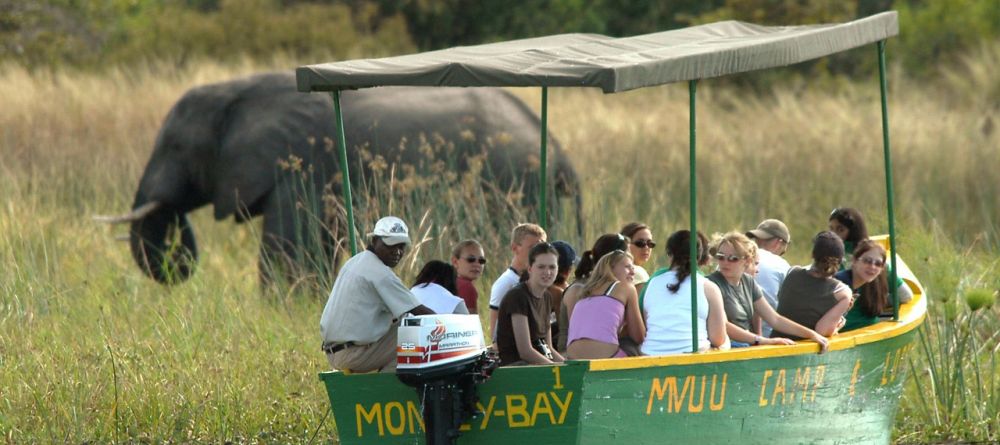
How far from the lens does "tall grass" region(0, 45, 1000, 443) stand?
422 inches

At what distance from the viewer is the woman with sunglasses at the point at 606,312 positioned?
29.5 feet

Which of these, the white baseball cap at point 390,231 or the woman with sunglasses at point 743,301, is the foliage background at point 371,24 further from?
the white baseball cap at point 390,231

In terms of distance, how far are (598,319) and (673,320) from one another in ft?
1.13

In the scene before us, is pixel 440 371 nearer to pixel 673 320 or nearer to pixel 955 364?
pixel 673 320

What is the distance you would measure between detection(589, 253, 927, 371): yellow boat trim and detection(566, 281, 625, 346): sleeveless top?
17.9 inches

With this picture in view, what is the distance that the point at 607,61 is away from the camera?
336 inches

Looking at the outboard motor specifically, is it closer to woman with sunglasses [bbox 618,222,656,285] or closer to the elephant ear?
woman with sunglasses [bbox 618,222,656,285]

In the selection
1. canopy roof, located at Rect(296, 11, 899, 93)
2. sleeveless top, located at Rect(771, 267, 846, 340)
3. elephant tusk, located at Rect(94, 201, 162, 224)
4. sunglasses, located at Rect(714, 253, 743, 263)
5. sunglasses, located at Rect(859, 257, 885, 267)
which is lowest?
elephant tusk, located at Rect(94, 201, 162, 224)

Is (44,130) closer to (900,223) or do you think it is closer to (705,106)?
(705,106)

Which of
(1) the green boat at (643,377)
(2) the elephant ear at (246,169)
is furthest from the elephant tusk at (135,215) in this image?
(1) the green boat at (643,377)

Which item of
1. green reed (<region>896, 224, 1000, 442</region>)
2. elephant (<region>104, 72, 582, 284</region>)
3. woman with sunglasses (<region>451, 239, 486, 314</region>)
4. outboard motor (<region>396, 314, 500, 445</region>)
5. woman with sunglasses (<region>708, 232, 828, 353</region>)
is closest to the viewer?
outboard motor (<region>396, 314, 500, 445</region>)

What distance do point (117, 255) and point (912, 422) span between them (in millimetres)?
7197

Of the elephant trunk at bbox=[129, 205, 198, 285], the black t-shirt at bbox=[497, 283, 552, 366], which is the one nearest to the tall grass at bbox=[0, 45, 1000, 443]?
the elephant trunk at bbox=[129, 205, 198, 285]

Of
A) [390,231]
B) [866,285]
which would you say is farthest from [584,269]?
[866,285]
